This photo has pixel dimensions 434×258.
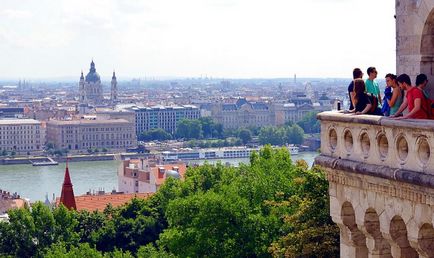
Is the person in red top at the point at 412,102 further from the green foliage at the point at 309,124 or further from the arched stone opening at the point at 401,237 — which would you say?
the green foliage at the point at 309,124

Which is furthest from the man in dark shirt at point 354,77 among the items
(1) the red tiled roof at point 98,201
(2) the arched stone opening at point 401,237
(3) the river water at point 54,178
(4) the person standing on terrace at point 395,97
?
(3) the river water at point 54,178

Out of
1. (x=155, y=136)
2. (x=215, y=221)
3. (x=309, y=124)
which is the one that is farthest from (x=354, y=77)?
(x=155, y=136)

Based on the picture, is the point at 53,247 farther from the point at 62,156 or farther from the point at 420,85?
the point at 62,156

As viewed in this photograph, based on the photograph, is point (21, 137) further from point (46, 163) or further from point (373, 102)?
point (373, 102)

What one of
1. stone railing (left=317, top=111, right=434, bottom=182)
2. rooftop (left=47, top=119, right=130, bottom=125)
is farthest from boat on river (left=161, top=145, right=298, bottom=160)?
stone railing (left=317, top=111, right=434, bottom=182)

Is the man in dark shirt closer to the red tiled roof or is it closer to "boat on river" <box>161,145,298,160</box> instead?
the red tiled roof

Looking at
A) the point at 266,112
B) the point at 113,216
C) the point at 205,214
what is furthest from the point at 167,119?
the point at 205,214
